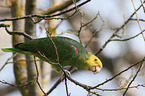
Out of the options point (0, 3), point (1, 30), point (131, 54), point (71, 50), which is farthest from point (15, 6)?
point (131, 54)

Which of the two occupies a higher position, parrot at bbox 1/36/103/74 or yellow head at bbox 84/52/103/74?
parrot at bbox 1/36/103/74

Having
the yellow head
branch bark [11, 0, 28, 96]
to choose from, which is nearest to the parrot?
the yellow head

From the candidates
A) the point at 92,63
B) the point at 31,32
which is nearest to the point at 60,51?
the point at 92,63

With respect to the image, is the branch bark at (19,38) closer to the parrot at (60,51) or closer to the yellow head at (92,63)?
the parrot at (60,51)

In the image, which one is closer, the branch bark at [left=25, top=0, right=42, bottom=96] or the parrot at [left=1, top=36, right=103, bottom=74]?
the parrot at [left=1, top=36, right=103, bottom=74]

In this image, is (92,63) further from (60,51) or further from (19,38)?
(19,38)

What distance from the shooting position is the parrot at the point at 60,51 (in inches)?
130

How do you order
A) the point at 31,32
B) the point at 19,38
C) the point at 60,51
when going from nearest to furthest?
the point at 60,51 < the point at 31,32 < the point at 19,38

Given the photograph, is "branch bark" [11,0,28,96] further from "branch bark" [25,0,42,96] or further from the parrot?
the parrot

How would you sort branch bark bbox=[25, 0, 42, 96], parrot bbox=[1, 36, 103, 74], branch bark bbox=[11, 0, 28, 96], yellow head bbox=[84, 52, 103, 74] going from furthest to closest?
branch bark bbox=[11, 0, 28, 96]
branch bark bbox=[25, 0, 42, 96]
yellow head bbox=[84, 52, 103, 74]
parrot bbox=[1, 36, 103, 74]

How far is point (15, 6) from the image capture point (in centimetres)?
431

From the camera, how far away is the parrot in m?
3.30

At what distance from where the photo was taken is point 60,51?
340 centimetres

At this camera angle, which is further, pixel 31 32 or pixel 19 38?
pixel 19 38
